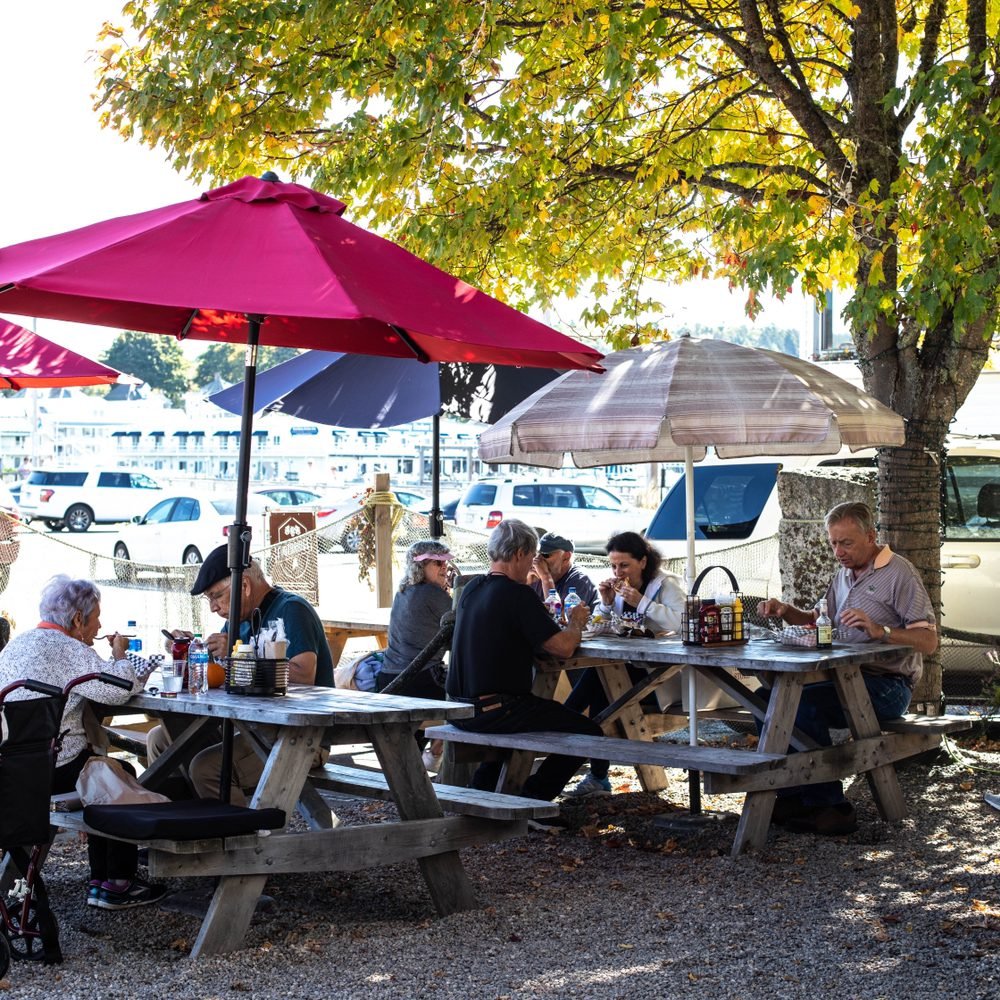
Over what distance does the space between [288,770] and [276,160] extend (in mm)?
6809

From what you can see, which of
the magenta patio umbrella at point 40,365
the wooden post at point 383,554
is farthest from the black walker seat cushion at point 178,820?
the wooden post at point 383,554

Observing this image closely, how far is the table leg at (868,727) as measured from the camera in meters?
6.80

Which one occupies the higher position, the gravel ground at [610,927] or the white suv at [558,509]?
the white suv at [558,509]

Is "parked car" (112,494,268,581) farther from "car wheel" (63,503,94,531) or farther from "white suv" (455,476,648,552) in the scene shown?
"car wheel" (63,503,94,531)

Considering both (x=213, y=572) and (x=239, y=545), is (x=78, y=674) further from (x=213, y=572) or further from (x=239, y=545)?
(x=213, y=572)

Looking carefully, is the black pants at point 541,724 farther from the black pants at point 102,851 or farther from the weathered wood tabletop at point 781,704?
the black pants at point 102,851

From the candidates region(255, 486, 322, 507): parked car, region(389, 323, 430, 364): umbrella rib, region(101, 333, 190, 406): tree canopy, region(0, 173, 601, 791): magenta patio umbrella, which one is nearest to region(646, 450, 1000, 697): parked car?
region(389, 323, 430, 364): umbrella rib

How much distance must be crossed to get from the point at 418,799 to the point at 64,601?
1.54m

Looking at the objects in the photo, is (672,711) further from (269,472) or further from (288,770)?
(269,472)

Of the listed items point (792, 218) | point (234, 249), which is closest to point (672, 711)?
point (792, 218)

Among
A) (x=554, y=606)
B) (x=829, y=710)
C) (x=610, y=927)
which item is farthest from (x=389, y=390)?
(x=610, y=927)

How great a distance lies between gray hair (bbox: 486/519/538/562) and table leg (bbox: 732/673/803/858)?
129 cm

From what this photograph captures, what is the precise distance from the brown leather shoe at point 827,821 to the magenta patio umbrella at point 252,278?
2486 millimetres

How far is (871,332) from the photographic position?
7789 millimetres
